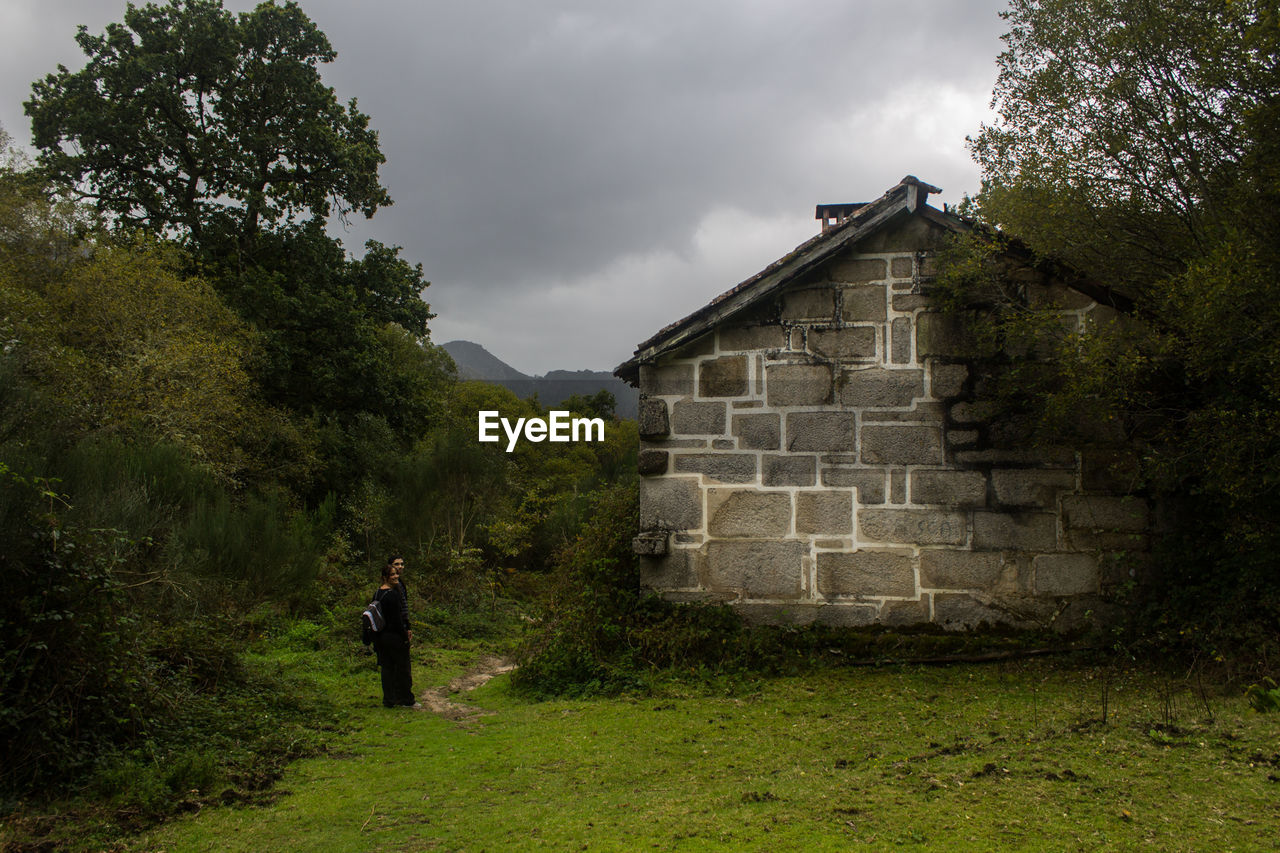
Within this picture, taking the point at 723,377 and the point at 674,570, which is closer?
the point at 674,570

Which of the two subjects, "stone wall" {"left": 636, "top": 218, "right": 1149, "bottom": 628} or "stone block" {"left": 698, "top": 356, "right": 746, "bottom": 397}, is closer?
"stone wall" {"left": 636, "top": 218, "right": 1149, "bottom": 628}

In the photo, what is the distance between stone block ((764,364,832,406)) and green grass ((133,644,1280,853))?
278cm

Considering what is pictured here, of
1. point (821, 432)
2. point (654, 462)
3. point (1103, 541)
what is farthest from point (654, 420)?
point (1103, 541)

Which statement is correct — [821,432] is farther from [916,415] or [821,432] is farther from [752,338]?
[752,338]

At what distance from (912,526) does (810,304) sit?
2.52m

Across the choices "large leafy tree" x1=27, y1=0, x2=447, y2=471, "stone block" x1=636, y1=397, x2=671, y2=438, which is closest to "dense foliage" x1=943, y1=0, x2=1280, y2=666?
"stone block" x1=636, y1=397, x2=671, y2=438

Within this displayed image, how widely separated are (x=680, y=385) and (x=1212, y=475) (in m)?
4.86

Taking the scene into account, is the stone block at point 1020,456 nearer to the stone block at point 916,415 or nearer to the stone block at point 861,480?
the stone block at point 916,415

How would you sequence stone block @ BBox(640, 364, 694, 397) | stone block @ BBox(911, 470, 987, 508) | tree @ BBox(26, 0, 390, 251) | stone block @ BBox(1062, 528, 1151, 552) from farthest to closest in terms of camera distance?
tree @ BBox(26, 0, 390, 251)
stone block @ BBox(640, 364, 694, 397)
stone block @ BBox(911, 470, 987, 508)
stone block @ BBox(1062, 528, 1151, 552)

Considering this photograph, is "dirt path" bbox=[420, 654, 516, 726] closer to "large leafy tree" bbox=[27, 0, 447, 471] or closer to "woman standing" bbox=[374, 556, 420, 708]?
"woman standing" bbox=[374, 556, 420, 708]

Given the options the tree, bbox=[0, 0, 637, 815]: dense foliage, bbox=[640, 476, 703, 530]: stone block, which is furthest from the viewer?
the tree

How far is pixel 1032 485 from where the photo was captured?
338 inches

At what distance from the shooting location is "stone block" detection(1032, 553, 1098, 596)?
8492mm

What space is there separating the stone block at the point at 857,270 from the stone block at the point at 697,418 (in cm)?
183
